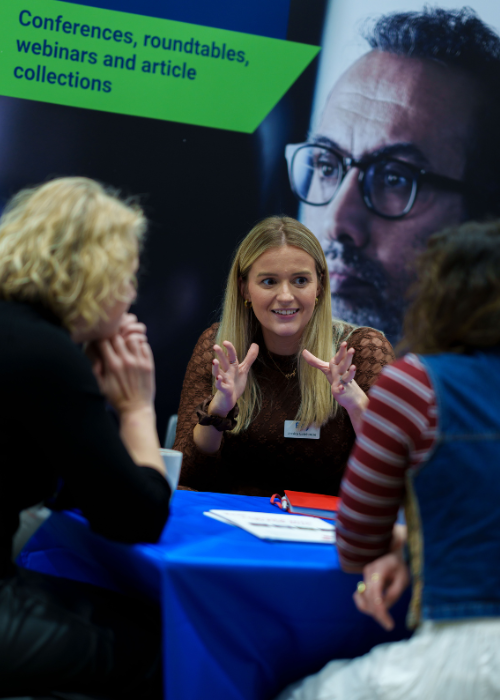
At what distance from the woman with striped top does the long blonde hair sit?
109cm

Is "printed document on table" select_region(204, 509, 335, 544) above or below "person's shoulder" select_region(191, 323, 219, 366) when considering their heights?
below

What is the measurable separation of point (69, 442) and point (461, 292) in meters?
0.65

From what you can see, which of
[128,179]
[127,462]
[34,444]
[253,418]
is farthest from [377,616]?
[128,179]

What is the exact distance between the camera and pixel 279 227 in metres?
2.17

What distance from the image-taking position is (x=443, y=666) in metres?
0.81

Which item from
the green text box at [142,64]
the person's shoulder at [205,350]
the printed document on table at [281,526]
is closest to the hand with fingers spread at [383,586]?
the printed document on table at [281,526]

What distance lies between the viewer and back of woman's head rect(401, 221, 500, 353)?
893 millimetres

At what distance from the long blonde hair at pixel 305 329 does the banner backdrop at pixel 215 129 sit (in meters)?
0.70

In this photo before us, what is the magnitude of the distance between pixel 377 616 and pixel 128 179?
8.31ft

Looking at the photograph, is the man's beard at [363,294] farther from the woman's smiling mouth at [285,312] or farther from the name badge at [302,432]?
the name badge at [302,432]

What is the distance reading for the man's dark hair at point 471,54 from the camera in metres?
3.14

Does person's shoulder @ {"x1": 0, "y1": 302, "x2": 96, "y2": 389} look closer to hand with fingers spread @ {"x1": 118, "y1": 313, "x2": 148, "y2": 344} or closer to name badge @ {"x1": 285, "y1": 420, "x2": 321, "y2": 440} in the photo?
hand with fingers spread @ {"x1": 118, "y1": 313, "x2": 148, "y2": 344}

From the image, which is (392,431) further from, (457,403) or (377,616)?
(377,616)

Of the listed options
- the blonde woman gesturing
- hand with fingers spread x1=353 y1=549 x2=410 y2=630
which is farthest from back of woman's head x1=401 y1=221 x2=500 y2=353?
the blonde woman gesturing
